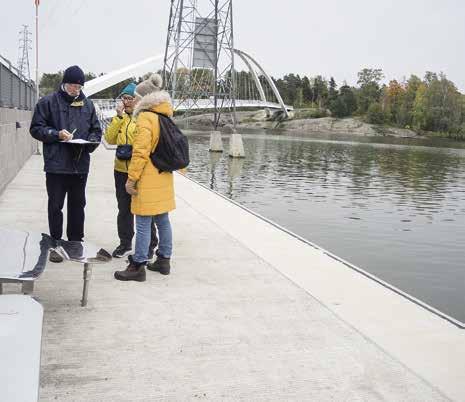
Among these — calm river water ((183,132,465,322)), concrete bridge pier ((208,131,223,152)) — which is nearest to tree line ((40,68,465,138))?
concrete bridge pier ((208,131,223,152))

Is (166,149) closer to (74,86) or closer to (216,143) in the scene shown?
(74,86)

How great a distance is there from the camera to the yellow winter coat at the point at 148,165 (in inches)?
173

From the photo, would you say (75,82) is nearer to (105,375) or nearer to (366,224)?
(105,375)

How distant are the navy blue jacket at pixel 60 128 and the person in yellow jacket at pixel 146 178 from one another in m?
0.61

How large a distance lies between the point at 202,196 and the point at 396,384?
24.7 ft

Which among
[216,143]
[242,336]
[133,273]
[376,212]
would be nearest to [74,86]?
[133,273]

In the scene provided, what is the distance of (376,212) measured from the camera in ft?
48.3

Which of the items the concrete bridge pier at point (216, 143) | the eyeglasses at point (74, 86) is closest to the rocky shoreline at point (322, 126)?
the concrete bridge pier at point (216, 143)

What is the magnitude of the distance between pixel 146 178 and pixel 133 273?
82cm

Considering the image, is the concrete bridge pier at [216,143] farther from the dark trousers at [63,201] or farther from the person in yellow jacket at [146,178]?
the person in yellow jacket at [146,178]

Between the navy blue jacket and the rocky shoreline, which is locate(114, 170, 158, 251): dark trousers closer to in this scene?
the navy blue jacket

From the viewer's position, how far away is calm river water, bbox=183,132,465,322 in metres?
8.55

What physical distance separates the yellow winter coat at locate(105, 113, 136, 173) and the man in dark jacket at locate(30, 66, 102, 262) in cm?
14

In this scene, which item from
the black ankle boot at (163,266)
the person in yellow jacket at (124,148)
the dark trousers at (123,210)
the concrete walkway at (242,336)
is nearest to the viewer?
the concrete walkway at (242,336)
